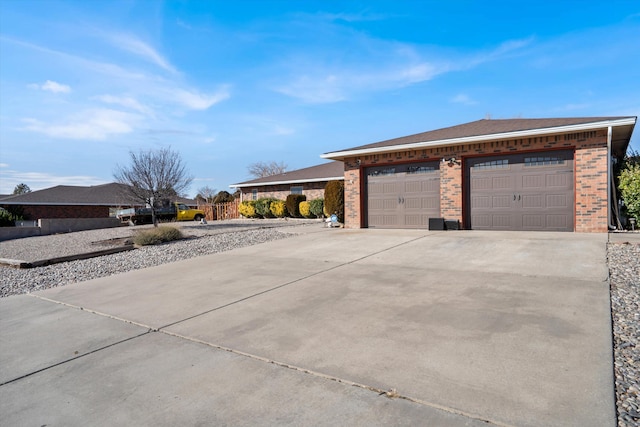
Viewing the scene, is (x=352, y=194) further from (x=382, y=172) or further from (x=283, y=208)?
(x=283, y=208)

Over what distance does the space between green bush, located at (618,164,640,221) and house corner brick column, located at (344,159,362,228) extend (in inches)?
307

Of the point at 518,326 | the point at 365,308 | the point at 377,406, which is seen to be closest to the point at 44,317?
the point at 365,308

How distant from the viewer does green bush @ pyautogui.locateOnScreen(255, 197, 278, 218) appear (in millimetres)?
25250

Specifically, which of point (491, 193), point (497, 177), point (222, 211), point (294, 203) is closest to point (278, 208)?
point (294, 203)

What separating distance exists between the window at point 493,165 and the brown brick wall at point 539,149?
301 millimetres

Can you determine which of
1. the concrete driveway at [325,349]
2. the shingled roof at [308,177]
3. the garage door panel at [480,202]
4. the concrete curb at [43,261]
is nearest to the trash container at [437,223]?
the garage door panel at [480,202]

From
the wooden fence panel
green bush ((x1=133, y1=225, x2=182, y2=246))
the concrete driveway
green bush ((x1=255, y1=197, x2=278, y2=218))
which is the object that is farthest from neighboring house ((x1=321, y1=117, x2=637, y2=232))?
the wooden fence panel

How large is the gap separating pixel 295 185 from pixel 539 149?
16394 millimetres

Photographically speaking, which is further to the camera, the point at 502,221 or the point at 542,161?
the point at 502,221

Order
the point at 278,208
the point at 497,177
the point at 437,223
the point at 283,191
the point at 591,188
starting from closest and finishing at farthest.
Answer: the point at 591,188, the point at 497,177, the point at 437,223, the point at 278,208, the point at 283,191

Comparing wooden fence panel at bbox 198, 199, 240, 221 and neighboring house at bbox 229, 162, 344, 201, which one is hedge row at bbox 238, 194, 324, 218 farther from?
wooden fence panel at bbox 198, 199, 240, 221

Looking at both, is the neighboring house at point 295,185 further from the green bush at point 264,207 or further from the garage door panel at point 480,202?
the garage door panel at point 480,202

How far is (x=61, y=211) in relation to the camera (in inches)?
1284

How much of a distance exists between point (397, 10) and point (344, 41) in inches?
80.6
